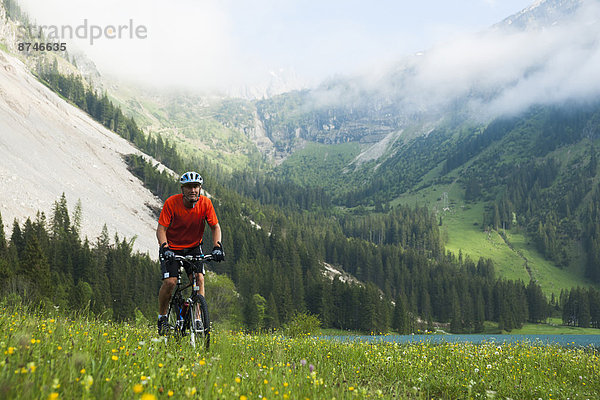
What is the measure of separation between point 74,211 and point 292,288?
2624 inches

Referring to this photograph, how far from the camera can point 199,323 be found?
28.5 ft

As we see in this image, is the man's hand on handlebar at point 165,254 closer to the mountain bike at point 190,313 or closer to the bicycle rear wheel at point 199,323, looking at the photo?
the mountain bike at point 190,313

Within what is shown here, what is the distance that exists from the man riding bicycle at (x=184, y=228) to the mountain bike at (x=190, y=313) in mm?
160

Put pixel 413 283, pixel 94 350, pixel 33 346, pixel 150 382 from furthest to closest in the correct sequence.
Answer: pixel 413 283, pixel 94 350, pixel 33 346, pixel 150 382

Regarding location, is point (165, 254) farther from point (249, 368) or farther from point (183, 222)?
point (249, 368)

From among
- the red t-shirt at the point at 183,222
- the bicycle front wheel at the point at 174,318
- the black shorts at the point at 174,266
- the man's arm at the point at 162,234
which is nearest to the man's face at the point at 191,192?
the red t-shirt at the point at 183,222

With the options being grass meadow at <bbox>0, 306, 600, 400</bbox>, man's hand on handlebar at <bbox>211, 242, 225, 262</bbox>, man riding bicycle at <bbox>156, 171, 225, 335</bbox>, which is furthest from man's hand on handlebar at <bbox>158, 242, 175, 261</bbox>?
grass meadow at <bbox>0, 306, 600, 400</bbox>

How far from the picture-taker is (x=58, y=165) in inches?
4281

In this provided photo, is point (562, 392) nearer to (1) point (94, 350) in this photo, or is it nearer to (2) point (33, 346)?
(1) point (94, 350)

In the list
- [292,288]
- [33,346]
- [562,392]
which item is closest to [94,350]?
[33,346]

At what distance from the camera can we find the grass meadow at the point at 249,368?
4.06 meters

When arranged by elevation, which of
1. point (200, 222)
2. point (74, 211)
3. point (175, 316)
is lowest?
point (175, 316)

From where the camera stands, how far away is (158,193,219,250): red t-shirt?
31.6 ft

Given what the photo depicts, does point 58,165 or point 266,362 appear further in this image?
point 58,165
